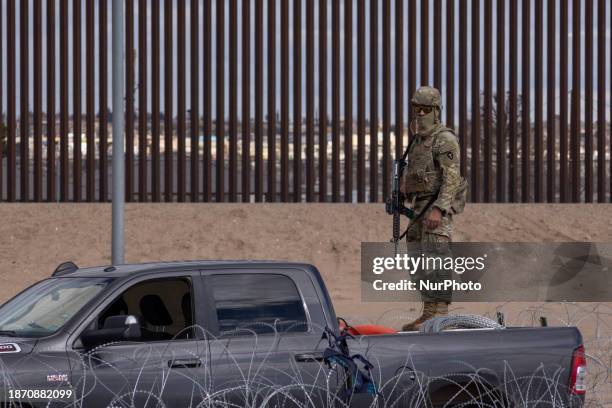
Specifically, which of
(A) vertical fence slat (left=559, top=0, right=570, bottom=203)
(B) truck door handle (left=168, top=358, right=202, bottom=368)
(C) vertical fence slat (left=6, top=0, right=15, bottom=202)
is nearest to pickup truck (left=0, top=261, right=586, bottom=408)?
(B) truck door handle (left=168, top=358, right=202, bottom=368)

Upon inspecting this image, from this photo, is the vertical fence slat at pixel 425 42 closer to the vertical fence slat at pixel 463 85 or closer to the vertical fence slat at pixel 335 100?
the vertical fence slat at pixel 463 85

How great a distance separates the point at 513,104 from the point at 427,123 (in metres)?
12.2

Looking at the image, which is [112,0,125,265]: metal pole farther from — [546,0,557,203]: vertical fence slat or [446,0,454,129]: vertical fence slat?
[546,0,557,203]: vertical fence slat

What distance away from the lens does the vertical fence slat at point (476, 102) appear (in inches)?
851

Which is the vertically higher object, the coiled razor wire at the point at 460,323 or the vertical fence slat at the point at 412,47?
the vertical fence slat at the point at 412,47

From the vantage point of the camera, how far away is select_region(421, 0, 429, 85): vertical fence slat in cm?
2169

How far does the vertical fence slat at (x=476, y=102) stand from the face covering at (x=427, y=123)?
11542 mm

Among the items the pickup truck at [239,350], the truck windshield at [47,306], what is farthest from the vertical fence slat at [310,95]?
the pickup truck at [239,350]

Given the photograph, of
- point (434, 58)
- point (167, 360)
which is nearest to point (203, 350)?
point (167, 360)

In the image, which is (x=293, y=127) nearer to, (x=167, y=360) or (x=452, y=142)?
(x=452, y=142)

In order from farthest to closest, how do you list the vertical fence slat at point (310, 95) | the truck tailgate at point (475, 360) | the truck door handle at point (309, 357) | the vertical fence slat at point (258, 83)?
the vertical fence slat at point (258, 83) → the vertical fence slat at point (310, 95) → the truck door handle at point (309, 357) → the truck tailgate at point (475, 360)

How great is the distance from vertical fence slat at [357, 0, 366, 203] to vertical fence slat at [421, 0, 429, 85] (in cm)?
93

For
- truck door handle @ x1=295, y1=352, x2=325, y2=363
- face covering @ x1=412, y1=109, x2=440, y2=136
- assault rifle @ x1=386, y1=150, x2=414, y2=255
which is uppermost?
face covering @ x1=412, y1=109, x2=440, y2=136

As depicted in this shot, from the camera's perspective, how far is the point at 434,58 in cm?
2169
